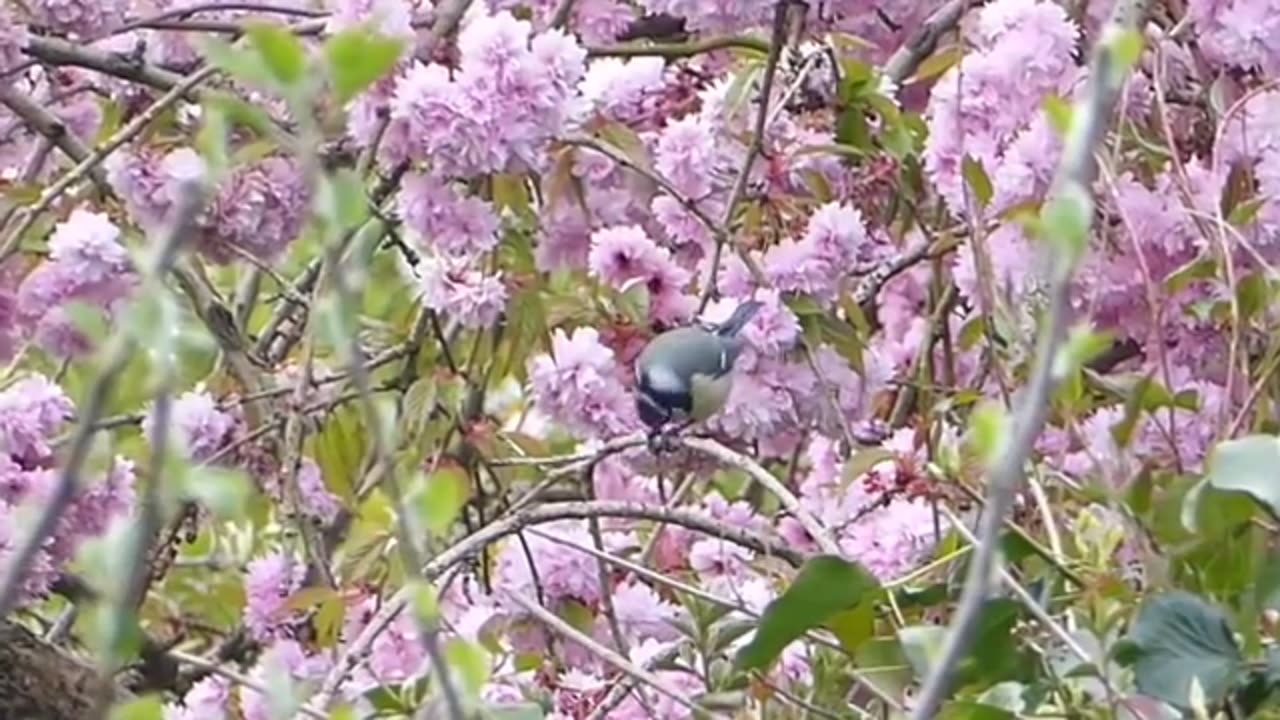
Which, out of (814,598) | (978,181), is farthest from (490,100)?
(814,598)

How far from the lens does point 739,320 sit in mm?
1595

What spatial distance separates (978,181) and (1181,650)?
1.79 ft

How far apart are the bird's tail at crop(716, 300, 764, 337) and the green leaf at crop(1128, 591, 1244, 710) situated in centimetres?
68

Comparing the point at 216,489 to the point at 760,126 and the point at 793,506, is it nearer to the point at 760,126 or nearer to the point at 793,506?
the point at 793,506

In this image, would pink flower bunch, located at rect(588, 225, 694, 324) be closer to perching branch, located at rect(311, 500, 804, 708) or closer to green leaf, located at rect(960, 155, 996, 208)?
green leaf, located at rect(960, 155, 996, 208)

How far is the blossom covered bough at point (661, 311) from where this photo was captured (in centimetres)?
123

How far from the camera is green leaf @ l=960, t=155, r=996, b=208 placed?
140 centimetres

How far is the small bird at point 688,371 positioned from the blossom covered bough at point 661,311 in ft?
0.08

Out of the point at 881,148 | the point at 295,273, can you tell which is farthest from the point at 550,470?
the point at 295,273

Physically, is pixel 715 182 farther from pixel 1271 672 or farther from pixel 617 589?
pixel 1271 672

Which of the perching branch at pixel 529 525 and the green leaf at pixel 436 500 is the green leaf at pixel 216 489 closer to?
the green leaf at pixel 436 500

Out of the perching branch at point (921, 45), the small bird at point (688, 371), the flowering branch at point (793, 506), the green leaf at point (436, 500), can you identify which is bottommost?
the green leaf at point (436, 500)

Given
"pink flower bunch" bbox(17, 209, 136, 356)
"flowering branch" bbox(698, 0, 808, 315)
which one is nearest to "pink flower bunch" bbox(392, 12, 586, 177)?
"flowering branch" bbox(698, 0, 808, 315)

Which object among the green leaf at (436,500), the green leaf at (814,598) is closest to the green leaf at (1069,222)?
the green leaf at (436,500)
